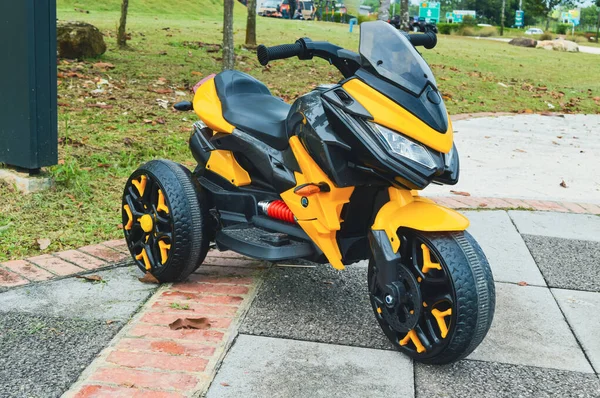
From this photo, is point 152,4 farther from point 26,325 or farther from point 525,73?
point 26,325

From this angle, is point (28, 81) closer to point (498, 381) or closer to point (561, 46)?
point (498, 381)

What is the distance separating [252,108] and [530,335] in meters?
1.83

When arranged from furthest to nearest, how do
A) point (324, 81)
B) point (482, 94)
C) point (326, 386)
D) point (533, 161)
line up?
point (482, 94)
point (324, 81)
point (533, 161)
point (326, 386)

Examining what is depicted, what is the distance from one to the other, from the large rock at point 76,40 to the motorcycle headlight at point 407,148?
→ 28.4ft

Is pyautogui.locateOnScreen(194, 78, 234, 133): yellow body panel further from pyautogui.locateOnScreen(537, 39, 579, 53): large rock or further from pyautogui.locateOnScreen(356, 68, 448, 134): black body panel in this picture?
pyautogui.locateOnScreen(537, 39, 579, 53): large rock

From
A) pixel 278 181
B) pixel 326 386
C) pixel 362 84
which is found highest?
pixel 362 84

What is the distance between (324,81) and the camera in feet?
39.3

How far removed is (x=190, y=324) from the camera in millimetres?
3512

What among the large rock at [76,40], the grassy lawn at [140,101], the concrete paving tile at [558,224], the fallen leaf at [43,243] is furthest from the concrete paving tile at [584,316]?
the large rock at [76,40]

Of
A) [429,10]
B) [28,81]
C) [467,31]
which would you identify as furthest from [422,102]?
[429,10]

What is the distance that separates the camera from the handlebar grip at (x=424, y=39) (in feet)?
11.7

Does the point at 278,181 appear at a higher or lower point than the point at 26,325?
higher

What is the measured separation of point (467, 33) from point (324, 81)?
50.1m

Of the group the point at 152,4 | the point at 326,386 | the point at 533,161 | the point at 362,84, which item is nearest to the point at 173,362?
the point at 326,386
